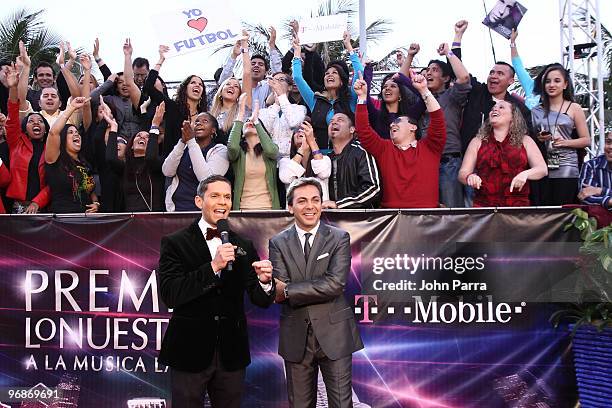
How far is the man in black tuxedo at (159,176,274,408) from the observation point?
4434 millimetres

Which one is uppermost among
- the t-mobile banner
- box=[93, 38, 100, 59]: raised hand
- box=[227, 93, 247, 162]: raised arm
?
box=[93, 38, 100, 59]: raised hand

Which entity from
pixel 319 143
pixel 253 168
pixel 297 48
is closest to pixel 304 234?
pixel 253 168

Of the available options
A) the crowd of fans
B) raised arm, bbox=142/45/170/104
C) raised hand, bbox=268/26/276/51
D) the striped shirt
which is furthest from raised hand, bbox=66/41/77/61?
the striped shirt

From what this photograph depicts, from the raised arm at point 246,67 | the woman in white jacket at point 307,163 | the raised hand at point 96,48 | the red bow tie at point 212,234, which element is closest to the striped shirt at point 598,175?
the woman in white jacket at point 307,163

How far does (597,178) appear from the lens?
6.48m

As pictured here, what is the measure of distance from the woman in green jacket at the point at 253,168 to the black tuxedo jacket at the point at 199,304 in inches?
89.3

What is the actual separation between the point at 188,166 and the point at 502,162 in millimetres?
2807

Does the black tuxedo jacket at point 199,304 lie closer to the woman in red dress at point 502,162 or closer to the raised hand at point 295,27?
the woman in red dress at point 502,162

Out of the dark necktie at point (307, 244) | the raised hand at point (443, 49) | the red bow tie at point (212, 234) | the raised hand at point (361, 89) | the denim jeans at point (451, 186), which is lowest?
the dark necktie at point (307, 244)

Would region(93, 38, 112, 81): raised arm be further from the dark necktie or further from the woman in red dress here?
the dark necktie

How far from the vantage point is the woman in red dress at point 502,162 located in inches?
253

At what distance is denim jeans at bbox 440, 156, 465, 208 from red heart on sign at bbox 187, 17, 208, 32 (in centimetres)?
277

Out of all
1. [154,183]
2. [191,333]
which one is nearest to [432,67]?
[154,183]

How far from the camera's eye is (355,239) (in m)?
6.07
